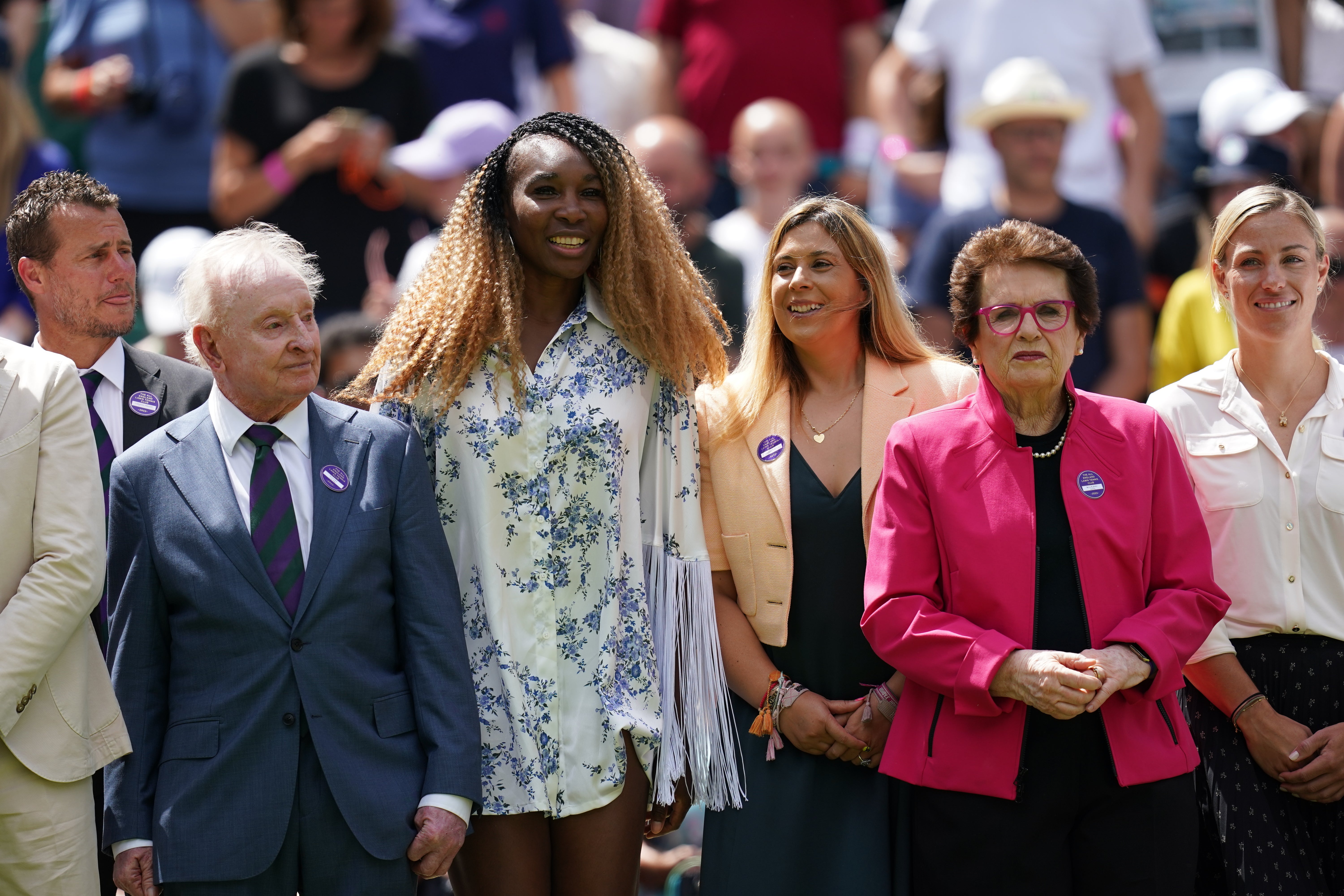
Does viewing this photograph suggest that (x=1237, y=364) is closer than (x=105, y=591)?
No

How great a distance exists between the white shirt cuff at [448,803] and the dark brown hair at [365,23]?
470cm

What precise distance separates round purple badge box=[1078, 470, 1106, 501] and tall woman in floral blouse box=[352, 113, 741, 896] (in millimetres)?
1027

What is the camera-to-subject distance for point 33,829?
11.4 feet

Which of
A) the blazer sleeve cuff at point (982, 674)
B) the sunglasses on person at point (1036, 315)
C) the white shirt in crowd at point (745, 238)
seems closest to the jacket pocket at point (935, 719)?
the blazer sleeve cuff at point (982, 674)

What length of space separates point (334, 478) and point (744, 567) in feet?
3.91

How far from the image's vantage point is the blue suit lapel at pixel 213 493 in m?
3.46

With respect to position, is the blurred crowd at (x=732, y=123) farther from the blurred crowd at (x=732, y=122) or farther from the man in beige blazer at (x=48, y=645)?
the man in beige blazer at (x=48, y=645)

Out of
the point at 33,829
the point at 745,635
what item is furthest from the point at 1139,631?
the point at 33,829

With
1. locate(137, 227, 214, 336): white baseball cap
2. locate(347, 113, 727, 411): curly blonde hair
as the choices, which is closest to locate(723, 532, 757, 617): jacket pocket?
locate(347, 113, 727, 411): curly blonde hair

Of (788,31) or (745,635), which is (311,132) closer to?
(788,31)

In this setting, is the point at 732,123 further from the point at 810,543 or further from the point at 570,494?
the point at 570,494

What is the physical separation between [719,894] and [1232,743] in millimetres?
1436

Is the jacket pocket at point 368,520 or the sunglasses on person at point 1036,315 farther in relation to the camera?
the sunglasses on person at point 1036,315

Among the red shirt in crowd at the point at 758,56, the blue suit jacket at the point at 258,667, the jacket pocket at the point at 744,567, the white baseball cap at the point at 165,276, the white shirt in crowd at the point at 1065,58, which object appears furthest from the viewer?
the red shirt in crowd at the point at 758,56
